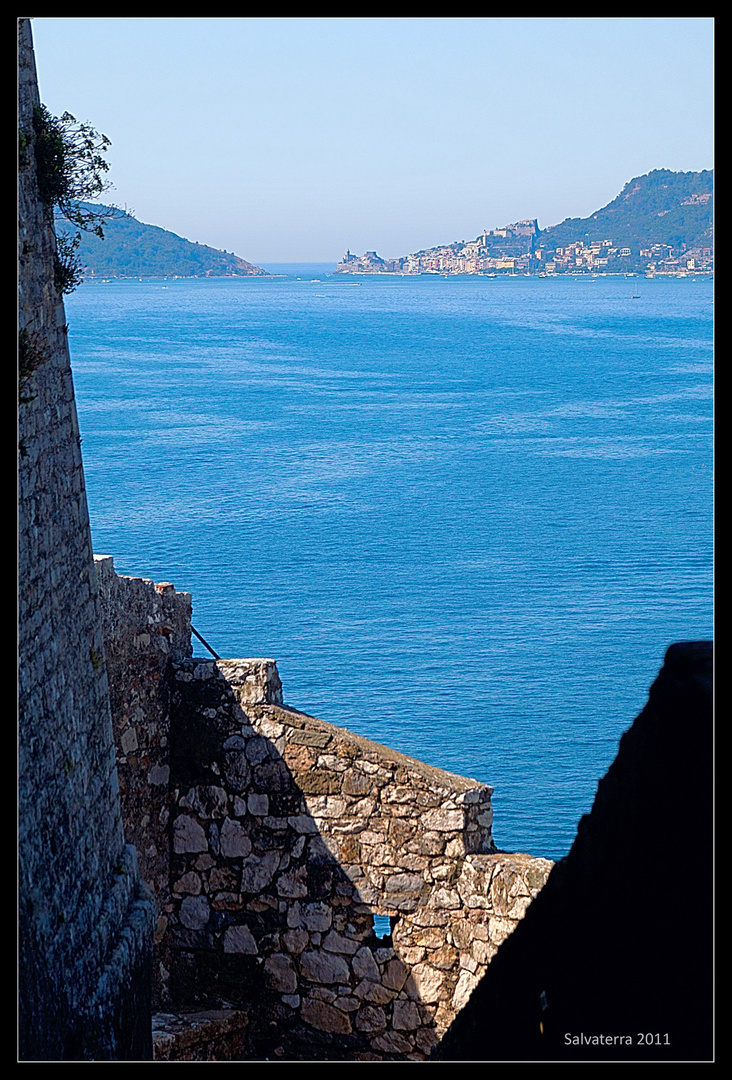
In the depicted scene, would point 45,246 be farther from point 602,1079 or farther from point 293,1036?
point 293,1036

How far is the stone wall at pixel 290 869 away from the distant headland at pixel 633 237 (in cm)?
4402

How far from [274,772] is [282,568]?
46127mm

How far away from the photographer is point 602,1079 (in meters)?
4.04

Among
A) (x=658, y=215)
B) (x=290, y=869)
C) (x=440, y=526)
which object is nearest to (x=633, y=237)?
(x=658, y=215)

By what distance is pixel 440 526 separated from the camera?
6500 cm

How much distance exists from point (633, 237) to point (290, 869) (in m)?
123

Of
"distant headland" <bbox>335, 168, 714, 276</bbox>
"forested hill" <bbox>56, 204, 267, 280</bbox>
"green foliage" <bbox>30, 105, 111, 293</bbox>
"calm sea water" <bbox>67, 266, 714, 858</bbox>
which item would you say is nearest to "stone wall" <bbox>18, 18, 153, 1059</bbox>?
"green foliage" <bbox>30, 105, 111, 293</bbox>

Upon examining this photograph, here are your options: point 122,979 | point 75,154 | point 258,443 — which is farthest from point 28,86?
point 258,443

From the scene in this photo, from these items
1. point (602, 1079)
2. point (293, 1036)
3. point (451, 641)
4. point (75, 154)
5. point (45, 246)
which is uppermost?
point (75, 154)

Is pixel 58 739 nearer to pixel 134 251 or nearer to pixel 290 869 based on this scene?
pixel 290 869

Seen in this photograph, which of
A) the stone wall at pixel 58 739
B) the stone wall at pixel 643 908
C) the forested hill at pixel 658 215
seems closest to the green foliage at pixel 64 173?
the stone wall at pixel 58 739

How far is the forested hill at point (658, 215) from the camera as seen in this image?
83125 mm

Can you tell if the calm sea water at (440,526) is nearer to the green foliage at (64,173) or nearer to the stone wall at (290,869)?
the stone wall at (290,869)

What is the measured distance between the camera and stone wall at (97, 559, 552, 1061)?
29.5 ft
